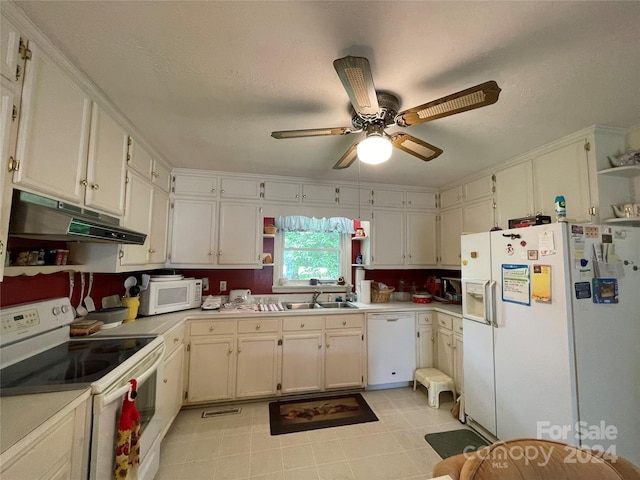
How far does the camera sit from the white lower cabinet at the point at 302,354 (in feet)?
8.86

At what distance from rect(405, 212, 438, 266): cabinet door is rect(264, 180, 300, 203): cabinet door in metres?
1.50

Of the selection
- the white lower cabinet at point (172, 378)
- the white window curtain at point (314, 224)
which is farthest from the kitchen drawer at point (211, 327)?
the white window curtain at point (314, 224)

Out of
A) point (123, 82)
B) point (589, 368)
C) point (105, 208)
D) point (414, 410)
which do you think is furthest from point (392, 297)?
point (123, 82)

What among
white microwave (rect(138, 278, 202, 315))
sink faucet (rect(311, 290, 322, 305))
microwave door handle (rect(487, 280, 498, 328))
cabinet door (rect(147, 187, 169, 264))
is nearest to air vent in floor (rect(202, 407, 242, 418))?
white microwave (rect(138, 278, 202, 315))

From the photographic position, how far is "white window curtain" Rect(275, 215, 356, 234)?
129 inches

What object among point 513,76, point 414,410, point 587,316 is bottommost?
point 414,410

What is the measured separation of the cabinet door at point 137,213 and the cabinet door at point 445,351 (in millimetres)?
3032

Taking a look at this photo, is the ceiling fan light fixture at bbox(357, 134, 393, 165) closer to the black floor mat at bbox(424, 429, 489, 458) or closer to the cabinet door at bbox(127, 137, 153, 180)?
the cabinet door at bbox(127, 137, 153, 180)

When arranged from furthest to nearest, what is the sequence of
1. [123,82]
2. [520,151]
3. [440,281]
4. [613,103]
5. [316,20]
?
[440,281], [520,151], [613,103], [123,82], [316,20]

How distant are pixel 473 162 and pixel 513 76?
135cm

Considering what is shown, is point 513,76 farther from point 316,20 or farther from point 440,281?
point 440,281

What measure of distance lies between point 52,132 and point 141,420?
5.48 ft

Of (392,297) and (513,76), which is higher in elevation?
(513,76)

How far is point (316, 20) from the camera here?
3.60 feet
